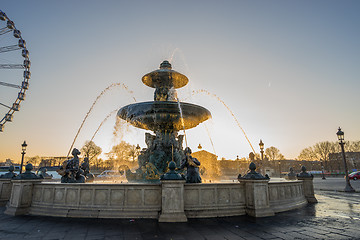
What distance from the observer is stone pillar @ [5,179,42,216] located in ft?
20.9

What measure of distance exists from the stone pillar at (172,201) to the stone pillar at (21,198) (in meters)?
4.53

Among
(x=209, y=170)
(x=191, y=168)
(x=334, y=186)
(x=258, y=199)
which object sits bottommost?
(x=334, y=186)

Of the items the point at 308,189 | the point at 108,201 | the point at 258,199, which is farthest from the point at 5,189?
the point at 308,189

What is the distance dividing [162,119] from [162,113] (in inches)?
16.5

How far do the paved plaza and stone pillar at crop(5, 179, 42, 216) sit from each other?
0.33 metres

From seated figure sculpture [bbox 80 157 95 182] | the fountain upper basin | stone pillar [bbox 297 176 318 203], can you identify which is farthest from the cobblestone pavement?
seated figure sculpture [bbox 80 157 95 182]

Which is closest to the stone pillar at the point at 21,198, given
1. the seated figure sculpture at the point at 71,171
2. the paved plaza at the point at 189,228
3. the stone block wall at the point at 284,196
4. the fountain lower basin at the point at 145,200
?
the fountain lower basin at the point at 145,200

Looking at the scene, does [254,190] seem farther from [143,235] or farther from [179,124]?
[179,124]

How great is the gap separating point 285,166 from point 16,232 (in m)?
108

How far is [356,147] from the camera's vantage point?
251 feet

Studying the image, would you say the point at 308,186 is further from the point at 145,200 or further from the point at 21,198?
the point at 21,198

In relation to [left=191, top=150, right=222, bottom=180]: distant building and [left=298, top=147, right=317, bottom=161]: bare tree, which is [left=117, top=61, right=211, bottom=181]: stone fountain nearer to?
[left=191, top=150, right=222, bottom=180]: distant building

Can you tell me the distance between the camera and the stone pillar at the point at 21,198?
6359 millimetres

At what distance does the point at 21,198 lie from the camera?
253 inches
